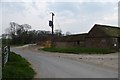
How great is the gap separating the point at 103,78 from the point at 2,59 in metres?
5.86

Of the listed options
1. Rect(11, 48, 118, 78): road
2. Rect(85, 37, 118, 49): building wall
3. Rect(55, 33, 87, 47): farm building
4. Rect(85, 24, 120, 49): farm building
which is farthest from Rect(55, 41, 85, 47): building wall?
Rect(11, 48, 118, 78): road

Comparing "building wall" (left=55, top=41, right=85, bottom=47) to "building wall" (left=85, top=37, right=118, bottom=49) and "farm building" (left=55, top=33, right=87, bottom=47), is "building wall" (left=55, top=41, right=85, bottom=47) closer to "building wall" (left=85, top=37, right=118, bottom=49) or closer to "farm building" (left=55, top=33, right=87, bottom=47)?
"farm building" (left=55, top=33, right=87, bottom=47)

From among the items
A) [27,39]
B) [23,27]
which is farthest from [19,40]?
[23,27]

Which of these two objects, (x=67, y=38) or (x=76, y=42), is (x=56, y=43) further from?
(x=76, y=42)

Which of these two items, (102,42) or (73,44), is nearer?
(102,42)

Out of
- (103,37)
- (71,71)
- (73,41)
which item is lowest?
(71,71)

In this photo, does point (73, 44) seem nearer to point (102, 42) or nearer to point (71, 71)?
point (102, 42)

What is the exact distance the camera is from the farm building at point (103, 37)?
52.8m

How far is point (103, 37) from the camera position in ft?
178

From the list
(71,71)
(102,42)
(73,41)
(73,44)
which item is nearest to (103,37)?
(102,42)

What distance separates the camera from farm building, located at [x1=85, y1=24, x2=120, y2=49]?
5281cm

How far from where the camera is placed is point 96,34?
56.1m

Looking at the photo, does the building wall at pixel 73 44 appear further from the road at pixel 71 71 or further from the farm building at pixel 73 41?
the road at pixel 71 71

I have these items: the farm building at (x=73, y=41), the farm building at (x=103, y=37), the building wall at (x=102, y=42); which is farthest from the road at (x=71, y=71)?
the farm building at (x=73, y=41)
